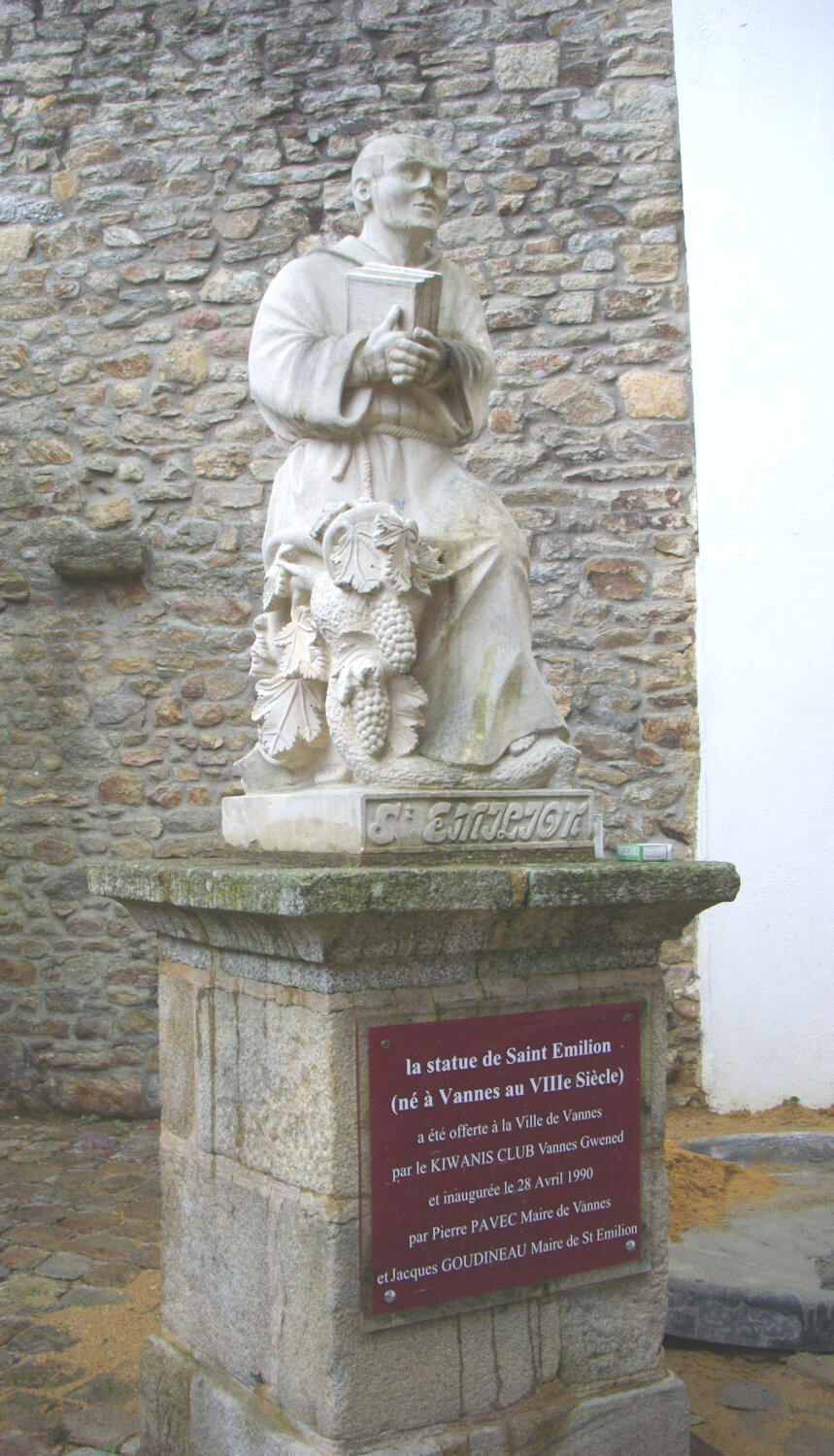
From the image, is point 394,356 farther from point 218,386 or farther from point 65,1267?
point 218,386

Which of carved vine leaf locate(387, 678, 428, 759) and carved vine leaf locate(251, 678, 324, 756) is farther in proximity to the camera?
carved vine leaf locate(251, 678, 324, 756)

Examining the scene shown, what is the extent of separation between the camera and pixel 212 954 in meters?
2.57

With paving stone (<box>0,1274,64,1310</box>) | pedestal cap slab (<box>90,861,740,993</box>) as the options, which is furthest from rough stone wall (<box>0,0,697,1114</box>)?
pedestal cap slab (<box>90,861,740,993</box>)

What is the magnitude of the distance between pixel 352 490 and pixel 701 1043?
364 cm

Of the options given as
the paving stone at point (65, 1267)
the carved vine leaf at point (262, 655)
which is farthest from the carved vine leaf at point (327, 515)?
the paving stone at point (65, 1267)

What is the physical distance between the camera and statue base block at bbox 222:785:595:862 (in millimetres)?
2338

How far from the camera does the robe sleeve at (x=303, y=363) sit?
2637 mm

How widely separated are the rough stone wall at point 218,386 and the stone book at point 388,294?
314cm

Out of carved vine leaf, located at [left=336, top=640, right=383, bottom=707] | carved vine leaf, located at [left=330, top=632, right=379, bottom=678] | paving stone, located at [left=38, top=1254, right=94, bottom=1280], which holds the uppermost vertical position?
carved vine leaf, located at [left=330, top=632, right=379, bottom=678]

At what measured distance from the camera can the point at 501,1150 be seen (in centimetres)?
234

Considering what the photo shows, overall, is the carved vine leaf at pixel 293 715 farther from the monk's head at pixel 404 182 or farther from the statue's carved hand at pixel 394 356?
the monk's head at pixel 404 182

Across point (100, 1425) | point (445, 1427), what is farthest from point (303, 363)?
point (100, 1425)

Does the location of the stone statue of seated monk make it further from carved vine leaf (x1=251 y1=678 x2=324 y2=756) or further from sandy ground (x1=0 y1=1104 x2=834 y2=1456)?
sandy ground (x1=0 y1=1104 x2=834 y2=1456)

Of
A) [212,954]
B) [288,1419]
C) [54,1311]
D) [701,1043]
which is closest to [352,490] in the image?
[212,954]
